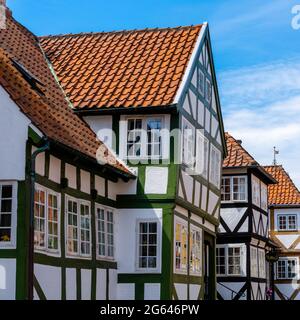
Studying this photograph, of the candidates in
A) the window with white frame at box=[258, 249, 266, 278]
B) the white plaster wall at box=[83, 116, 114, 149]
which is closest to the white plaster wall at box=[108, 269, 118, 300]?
the white plaster wall at box=[83, 116, 114, 149]

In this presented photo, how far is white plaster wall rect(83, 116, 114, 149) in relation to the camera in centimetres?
2005

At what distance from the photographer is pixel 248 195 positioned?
32.8 m

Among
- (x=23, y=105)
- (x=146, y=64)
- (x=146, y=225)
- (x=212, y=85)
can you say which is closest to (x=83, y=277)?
(x=146, y=225)

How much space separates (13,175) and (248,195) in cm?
1931

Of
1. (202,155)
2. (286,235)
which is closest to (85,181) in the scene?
(202,155)

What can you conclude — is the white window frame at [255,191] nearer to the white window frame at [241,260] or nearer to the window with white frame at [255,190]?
the window with white frame at [255,190]

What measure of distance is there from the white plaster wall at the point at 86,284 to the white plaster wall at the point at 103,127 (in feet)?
12.8

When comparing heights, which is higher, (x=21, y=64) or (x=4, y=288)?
(x=21, y=64)

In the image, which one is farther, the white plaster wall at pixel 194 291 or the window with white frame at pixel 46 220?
the white plaster wall at pixel 194 291

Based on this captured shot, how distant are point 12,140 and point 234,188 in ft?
63.2

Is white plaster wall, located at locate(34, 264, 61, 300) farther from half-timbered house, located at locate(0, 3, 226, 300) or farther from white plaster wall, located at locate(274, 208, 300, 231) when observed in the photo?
white plaster wall, located at locate(274, 208, 300, 231)

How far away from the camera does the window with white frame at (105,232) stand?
18391 millimetres

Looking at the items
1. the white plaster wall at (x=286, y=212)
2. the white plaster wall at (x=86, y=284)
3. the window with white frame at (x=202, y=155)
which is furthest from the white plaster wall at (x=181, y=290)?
the white plaster wall at (x=286, y=212)
